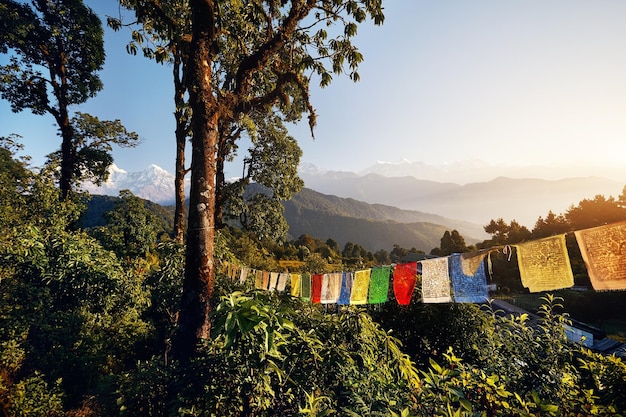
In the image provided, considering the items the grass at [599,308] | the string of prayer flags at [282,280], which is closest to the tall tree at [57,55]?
the string of prayer flags at [282,280]

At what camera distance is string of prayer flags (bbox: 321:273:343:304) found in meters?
8.05

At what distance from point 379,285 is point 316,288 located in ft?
8.26

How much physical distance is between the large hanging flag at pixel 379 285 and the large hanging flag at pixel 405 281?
224mm

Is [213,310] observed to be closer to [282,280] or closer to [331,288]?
[331,288]

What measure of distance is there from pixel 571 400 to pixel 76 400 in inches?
349

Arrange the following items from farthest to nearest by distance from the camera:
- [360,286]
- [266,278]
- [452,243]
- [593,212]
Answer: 1. [452,243]
2. [593,212]
3. [266,278]
4. [360,286]

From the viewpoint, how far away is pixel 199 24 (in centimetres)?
452

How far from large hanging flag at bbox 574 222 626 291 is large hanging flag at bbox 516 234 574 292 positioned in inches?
9.1

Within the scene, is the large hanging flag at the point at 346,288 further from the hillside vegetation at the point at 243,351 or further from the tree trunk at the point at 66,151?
the tree trunk at the point at 66,151

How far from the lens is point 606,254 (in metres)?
3.64

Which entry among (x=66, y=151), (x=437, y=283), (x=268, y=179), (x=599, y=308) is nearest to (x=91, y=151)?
(x=66, y=151)

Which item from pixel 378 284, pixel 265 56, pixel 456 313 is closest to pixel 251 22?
pixel 265 56

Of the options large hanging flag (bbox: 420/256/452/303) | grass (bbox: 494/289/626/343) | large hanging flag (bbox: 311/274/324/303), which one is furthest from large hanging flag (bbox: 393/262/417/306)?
grass (bbox: 494/289/626/343)

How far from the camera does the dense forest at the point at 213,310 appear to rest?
2.62 meters
